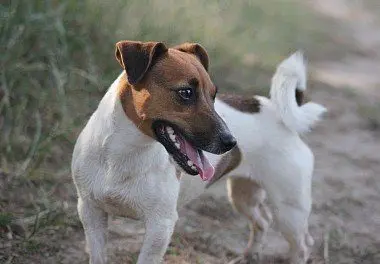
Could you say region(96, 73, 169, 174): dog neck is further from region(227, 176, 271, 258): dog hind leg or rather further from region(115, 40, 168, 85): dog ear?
region(227, 176, 271, 258): dog hind leg

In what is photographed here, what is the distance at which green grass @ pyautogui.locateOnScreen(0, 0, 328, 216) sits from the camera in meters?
6.13

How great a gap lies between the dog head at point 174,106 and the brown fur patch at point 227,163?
0.76 meters

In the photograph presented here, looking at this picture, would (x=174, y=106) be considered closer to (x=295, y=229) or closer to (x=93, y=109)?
(x=295, y=229)

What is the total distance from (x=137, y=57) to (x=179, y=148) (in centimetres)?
47

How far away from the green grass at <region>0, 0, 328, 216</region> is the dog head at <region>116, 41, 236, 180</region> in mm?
2056

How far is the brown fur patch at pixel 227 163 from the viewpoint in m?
4.79

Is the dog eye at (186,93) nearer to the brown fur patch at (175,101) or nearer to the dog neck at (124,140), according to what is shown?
the brown fur patch at (175,101)

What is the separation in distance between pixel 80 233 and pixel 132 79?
1.72m

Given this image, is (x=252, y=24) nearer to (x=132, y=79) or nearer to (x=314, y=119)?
(x=314, y=119)

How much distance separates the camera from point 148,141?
4.10 meters

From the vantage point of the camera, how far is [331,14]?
44.3ft

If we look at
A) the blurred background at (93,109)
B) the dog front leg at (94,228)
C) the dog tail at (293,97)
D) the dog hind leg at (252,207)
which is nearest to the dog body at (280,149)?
the dog tail at (293,97)

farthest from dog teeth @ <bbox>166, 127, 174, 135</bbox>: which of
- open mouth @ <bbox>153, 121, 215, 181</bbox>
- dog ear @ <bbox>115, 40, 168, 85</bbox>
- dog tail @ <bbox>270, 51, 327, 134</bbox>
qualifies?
dog tail @ <bbox>270, 51, 327, 134</bbox>

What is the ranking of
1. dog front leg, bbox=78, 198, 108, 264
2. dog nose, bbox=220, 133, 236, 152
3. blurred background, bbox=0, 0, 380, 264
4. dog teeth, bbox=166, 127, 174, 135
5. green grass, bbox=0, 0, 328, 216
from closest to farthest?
1. dog nose, bbox=220, 133, 236, 152
2. dog teeth, bbox=166, 127, 174, 135
3. dog front leg, bbox=78, 198, 108, 264
4. blurred background, bbox=0, 0, 380, 264
5. green grass, bbox=0, 0, 328, 216
